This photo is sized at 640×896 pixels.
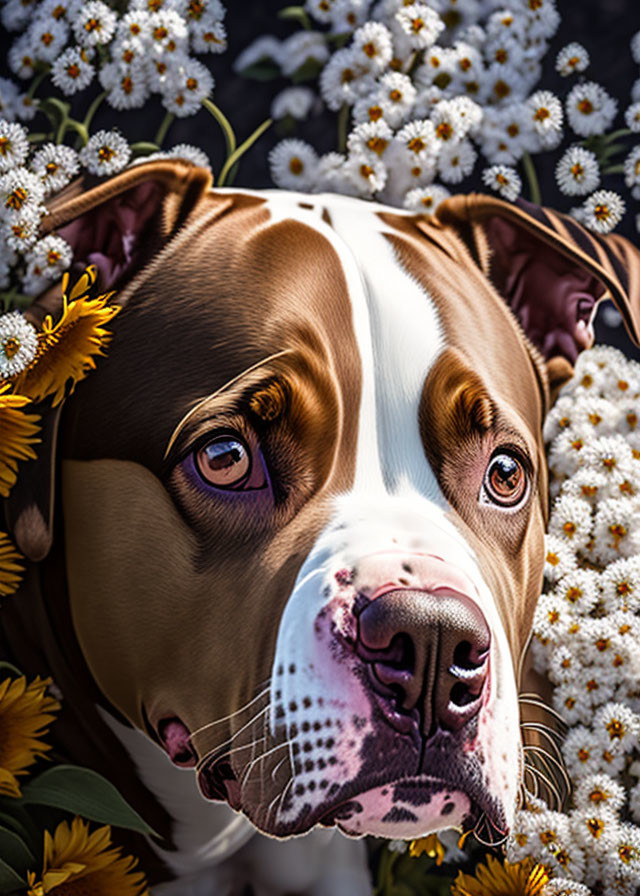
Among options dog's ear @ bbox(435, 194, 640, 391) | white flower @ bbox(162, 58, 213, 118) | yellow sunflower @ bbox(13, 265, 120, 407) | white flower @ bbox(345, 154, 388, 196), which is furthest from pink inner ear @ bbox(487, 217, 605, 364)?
yellow sunflower @ bbox(13, 265, 120, 407)

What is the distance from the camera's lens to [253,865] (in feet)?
6.01

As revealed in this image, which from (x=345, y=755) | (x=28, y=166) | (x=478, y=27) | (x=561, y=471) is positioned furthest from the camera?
(x=478, y=27)

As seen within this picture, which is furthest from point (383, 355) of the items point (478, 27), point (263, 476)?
point (478, 27)

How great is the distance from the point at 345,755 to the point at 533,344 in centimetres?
84

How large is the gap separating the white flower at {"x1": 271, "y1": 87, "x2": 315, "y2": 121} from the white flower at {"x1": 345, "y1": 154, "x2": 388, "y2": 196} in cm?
14

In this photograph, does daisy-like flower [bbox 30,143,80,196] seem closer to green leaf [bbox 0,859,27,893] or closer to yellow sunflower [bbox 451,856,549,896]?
green leaf [bbox 0,859,27,893]

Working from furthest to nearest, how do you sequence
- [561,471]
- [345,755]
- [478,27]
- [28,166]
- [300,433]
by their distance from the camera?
[478,27] → [561,471] → [28,166] → [300,433] → [345,755]

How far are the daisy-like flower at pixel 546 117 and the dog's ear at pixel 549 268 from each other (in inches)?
7.1

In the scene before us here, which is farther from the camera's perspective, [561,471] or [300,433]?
[561,471]

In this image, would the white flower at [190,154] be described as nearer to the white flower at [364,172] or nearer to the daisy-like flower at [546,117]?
the white flower at [364,172]

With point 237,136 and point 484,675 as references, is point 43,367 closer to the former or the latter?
point 237,136

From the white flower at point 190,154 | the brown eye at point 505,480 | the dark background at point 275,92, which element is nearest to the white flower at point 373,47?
the dark background at point 275,92

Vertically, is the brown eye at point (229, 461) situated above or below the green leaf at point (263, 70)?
below

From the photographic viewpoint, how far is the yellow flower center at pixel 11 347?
1.54 meters
